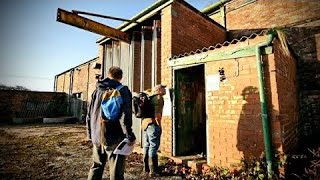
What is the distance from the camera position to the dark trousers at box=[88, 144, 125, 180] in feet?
9.76

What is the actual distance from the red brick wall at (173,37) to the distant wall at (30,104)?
16441mm

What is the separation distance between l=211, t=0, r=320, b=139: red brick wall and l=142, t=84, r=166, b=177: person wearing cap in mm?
5673

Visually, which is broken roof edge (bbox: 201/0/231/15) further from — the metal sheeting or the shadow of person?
the shadow of person

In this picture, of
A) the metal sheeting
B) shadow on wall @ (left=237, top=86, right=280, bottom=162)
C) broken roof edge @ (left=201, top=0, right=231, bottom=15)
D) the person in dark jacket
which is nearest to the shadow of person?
shadow on wall @ (left=237, top=86, right=280, bottom=162)

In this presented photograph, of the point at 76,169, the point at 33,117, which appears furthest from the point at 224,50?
the point at 33,117

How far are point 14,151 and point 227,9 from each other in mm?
10813

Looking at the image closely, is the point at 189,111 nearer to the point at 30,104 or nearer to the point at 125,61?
the point at 125,61

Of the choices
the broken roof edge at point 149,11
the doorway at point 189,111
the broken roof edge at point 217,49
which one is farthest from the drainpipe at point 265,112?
the broken roof edge at point 149,11

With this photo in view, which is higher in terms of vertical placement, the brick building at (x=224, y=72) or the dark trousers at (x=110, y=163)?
the brick building at (x=224, y=72)

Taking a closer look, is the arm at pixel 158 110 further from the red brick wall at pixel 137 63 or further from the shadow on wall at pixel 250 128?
the red brick wall at pixel 137 63

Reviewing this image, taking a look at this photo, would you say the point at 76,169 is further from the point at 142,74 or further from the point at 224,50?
the point at 224,50

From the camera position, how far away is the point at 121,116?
9.99 feet

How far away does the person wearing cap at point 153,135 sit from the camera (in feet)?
14.1

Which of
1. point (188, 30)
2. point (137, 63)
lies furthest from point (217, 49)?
point (137, 63)
